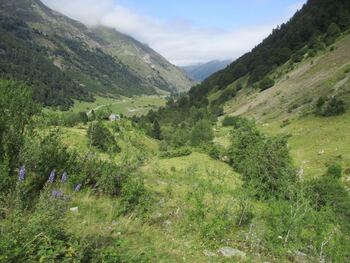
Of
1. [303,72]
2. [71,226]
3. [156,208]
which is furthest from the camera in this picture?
[303,72]

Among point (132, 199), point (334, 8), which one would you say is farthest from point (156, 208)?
point (334, 8)

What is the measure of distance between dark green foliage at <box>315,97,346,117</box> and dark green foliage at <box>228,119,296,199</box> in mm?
16347

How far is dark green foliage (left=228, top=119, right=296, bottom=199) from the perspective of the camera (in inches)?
1031

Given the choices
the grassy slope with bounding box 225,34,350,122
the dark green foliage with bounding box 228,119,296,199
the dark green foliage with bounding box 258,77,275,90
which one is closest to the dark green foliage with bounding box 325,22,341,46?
the grassy slope with bounding box 225,34,350,122

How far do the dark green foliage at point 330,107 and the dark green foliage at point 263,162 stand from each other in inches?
644

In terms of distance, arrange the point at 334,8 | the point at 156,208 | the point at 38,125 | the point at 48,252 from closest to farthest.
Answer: the point at 48,252
the point at 38,125
the point at 156,208
the point at 334,8

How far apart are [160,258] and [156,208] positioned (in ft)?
17.2

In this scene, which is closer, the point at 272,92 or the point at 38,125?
the point at 38,125

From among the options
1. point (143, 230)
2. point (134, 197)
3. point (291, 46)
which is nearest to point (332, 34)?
point (291, 46)

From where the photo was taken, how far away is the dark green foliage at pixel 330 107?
2062 inches

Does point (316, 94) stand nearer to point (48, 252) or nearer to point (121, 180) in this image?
point (121, 180)

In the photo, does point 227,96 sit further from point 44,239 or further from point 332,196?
point 44,239

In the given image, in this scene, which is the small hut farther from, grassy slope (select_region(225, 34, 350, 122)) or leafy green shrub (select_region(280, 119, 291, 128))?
grassy slope (select_region(225, 34, 350, 122))

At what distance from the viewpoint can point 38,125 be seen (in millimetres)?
11211
